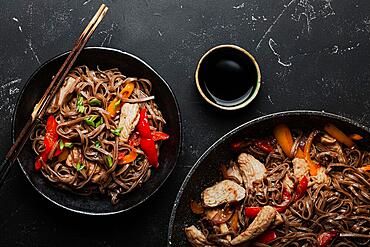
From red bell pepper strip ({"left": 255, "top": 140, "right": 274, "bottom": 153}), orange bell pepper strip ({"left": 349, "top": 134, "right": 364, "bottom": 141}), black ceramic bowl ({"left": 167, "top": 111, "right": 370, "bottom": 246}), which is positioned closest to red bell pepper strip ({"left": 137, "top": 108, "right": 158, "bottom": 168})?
black ceramic bowl ({"left": 167, "top": 111, "right": 370, "bottom": 246})

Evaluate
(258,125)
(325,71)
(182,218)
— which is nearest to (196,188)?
(182,218)

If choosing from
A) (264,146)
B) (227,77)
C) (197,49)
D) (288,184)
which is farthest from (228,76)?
(288,184)

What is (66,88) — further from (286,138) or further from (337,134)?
(337,134)

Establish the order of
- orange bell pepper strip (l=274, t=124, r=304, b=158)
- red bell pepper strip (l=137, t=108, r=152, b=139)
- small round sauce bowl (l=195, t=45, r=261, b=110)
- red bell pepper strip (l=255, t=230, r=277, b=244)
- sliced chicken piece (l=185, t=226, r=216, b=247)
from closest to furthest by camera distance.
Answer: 1. red bell pepper strip (l=255, t=230, r=277, b=244)
2. sliced chicken piece (l=185, t=226, r=216, b=247)
3. orange bell pepper strip (l=274, t=124, r=304, b=158)
4. red bell pepper strip (l=137, t=108, r=152, b=139)
5. small round sauce bowl (l=195, t=45, r=261, b=110)

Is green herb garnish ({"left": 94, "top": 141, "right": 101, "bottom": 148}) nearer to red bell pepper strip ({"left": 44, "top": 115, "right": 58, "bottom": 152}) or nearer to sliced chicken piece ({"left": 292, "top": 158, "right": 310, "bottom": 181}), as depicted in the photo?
red bell pepper strip ({"left": 44, "top": 115, "right": 58, "bottom": 152})

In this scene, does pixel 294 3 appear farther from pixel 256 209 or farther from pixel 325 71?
pixel 256 209

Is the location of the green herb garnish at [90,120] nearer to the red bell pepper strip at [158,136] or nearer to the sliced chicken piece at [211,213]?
the red bell pepper strip at [158,136]
